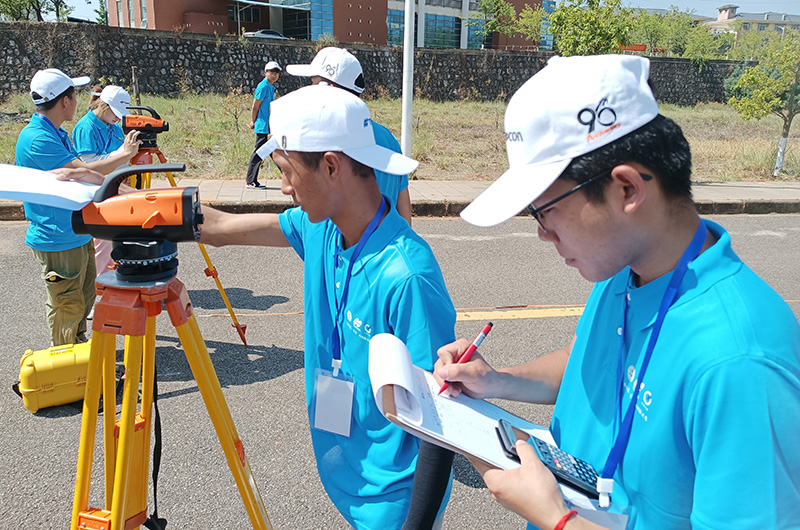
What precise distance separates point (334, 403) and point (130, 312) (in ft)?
2.02

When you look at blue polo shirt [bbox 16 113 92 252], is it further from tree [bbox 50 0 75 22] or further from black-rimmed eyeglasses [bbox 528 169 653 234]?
tree [bbox 50 0 75 22]

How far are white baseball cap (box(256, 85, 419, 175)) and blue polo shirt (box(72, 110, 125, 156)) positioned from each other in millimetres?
4154

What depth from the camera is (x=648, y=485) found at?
1060mm

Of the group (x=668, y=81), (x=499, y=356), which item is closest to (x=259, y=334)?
(x=499, y=356)

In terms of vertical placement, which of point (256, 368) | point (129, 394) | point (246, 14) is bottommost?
point (256, 368)

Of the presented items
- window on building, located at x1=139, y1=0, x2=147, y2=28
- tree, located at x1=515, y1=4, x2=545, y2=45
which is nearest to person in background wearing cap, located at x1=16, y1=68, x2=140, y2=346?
window on building, located at x1=139, y1=0, x2=147, y2=28

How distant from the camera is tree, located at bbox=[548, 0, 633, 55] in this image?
10.7 metres

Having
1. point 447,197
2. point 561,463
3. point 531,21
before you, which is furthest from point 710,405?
point 531,21

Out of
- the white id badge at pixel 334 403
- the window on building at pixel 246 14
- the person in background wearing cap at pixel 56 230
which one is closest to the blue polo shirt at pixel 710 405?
the white id badge at pixel 334 403

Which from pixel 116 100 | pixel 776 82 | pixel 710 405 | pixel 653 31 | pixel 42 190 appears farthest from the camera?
pixel 653 31

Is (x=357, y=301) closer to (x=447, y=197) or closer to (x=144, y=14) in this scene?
(x=447, y=197)

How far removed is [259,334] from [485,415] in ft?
11.7

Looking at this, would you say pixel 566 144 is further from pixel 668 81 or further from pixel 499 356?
pixel 668 81

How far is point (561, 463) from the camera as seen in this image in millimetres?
1193
